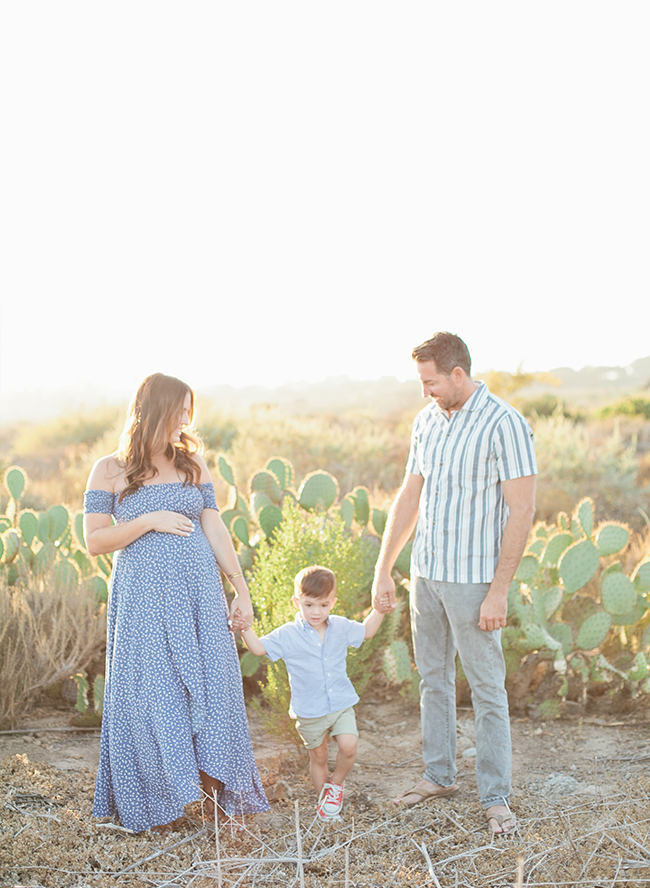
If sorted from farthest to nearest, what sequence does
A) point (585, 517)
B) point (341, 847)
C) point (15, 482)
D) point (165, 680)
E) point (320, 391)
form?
point (320, 391) → point (15, 482) → point (585, 517) → point (165, 680) → point (341, 847)

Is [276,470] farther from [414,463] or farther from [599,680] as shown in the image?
[599,680]

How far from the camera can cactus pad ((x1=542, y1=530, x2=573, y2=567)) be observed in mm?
4727

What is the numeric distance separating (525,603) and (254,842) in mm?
2368

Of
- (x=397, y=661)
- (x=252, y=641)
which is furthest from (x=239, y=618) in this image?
(x=397, y=661)

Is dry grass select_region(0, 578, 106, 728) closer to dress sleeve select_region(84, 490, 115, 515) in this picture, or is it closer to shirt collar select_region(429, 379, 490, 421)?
dress sleeve select_region(84, 490, 115, 515)

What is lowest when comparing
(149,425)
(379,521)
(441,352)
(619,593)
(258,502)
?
(619,593)

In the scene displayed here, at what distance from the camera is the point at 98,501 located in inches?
120

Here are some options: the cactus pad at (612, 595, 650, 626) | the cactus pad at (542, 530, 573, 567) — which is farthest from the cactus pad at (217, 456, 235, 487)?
the cactus pad at (612, 595, 650, 626)

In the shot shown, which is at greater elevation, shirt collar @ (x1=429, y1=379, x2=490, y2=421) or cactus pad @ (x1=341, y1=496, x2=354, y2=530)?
shirt collar @ (x1=429, y1=379, x2=490, y2=421)

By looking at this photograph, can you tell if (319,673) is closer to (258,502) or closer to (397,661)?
(397,661)

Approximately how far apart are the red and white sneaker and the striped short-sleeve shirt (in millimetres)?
943

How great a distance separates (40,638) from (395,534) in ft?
7.41

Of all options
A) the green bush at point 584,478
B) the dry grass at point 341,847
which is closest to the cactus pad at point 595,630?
the dry grass at point 341,847

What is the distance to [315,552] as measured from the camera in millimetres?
4020
